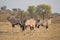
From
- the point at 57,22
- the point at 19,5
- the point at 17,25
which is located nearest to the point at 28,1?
the point at 19,5

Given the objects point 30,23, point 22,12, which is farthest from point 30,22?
point 22,12

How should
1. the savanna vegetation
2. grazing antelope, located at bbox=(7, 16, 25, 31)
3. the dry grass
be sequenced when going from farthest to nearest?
the savanna vegetation → grazing antelope, located at bbox=(7, 16, 25, 31) → the dry grass

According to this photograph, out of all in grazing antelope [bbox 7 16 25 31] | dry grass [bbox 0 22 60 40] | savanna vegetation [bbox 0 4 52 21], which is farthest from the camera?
savanna vegetation [bbox 0 4 52 21]

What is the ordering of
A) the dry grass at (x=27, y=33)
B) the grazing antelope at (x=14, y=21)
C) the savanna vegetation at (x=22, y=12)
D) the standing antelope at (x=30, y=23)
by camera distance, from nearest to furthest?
the dry grass at (x=27, y=33) → the standing antelope at (x=30, y=23) → the grazing antelope at (x=14, y=21) → the savanna vegetation at (x=22, y=12)

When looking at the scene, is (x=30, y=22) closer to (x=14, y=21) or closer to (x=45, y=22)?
(x=14, y=21)

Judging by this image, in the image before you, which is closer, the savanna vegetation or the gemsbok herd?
the gemsbok herd

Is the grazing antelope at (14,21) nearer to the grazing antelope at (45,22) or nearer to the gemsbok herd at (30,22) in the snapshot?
the gemsbok herd at (30,22)

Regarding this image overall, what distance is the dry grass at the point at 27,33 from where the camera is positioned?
5359 mm

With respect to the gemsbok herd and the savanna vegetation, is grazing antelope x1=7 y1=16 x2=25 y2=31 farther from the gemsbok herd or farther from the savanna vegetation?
the savanna vegetation

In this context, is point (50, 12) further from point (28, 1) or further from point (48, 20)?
point (28, 1)

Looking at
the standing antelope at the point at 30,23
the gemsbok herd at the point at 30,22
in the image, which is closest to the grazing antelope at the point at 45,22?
the gemsbok herd at the point at 30,22

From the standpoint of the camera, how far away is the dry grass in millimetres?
5359

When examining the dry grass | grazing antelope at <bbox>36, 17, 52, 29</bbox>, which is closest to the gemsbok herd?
grazing antelope at <bbox>36, 17, 52, 29</bbox>

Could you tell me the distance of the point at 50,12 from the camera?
6938 mm
